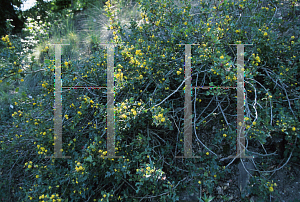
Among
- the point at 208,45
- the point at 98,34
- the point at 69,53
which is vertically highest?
the point at 98,34

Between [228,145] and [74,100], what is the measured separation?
1640 millimetres

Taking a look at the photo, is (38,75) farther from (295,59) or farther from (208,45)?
(295,59)

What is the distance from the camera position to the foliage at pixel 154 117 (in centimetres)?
176

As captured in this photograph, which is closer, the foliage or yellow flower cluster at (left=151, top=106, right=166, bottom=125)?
yellow flower cluster at (left=151, top=106, right=166, bottom=125)

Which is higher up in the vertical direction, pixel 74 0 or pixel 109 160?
pixel 74 0

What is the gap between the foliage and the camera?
176 centimetres

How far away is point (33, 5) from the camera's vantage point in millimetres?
5133

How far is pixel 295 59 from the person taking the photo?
2070mm

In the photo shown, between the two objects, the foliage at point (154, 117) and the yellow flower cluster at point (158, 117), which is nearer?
the yellow flower cluster at point (158, 117)

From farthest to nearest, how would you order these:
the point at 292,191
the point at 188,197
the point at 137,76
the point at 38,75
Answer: the point at 38,75, the point at 137,76, the point at 188,197, the point at 292,191

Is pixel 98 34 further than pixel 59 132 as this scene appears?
Yes

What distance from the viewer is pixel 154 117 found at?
5.30 ft

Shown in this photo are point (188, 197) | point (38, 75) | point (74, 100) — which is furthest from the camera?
point (38, 75)

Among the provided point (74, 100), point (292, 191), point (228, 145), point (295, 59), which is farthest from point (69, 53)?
point (292, 191)
